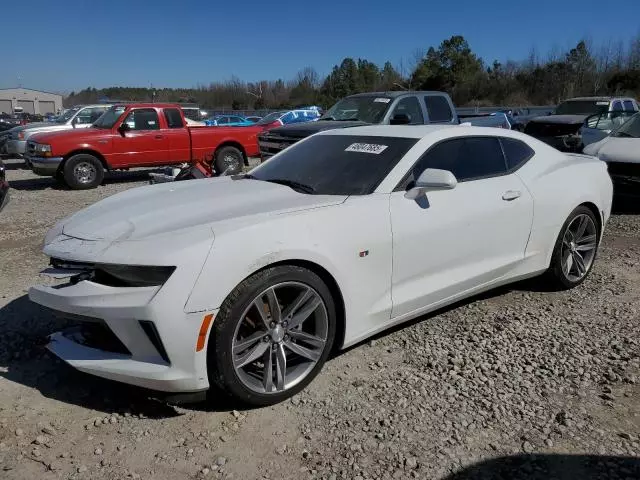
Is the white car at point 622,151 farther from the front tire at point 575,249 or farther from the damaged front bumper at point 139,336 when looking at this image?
the damaged front bumper at point 139,336

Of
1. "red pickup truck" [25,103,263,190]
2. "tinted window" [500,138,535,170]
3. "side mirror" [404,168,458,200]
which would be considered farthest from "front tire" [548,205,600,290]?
"red pickup truck" [25,103,263,190]

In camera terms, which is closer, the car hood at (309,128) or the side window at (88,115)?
the car hood at (309,128)

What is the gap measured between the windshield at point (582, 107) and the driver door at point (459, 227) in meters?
13.6

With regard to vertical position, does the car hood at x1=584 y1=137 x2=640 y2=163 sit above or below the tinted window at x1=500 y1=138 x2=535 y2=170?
below

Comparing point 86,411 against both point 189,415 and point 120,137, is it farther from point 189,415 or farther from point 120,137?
point 120,137


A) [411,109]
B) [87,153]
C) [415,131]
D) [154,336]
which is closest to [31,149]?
[87,153]

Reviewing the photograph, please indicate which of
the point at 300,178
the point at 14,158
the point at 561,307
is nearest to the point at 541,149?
the point at 561,307

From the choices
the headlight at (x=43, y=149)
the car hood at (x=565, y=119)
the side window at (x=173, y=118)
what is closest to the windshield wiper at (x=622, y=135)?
the car hood at (x=565, y=119)

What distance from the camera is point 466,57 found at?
59656 millimetres

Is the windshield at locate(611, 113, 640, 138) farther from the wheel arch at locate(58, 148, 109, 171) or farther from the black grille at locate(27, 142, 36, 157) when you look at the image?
the black grille at locate(27, 142, 36, 157)

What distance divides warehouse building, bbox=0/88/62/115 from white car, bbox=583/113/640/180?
292 ft

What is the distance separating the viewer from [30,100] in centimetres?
8906

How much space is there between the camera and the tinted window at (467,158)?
12.3 feet

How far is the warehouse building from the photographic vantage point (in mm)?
83312
